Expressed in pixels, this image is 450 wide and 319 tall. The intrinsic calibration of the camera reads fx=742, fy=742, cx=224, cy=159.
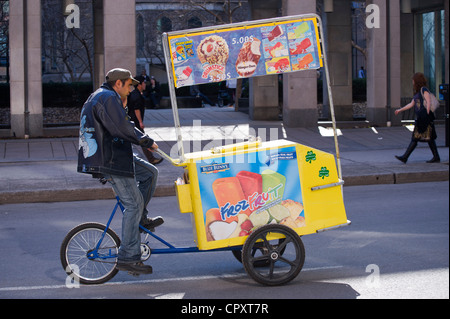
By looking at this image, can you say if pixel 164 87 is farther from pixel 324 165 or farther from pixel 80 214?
pixel 324 165

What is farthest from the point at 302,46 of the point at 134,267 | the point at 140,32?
the point at 140,32

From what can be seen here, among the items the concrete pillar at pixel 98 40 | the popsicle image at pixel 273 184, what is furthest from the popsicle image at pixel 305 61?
the concrete pillar at pixel 98 40

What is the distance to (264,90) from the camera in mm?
25109

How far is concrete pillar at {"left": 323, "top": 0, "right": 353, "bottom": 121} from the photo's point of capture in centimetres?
2570

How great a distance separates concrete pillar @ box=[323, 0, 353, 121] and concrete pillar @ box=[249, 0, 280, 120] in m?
2.13

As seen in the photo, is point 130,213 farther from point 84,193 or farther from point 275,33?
point 84,193

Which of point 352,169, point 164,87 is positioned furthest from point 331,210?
point 164,87

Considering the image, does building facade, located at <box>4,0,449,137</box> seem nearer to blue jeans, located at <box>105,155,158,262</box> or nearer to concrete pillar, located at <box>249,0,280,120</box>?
concrete pillar, located at <box>249,0,280,120</box>

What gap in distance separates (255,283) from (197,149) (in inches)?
414

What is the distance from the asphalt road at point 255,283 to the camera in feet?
21.0

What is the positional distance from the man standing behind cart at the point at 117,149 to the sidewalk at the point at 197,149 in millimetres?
5724

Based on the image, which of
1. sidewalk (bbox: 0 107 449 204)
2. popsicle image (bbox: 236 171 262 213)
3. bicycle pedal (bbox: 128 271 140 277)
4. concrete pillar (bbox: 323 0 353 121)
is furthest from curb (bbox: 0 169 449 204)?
concrete pillar (bbox: 323 0 353 121)

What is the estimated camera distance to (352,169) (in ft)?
45.7

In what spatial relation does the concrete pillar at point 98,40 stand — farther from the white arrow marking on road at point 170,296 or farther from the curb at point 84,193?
the white arrow marking on road at point 170,296
